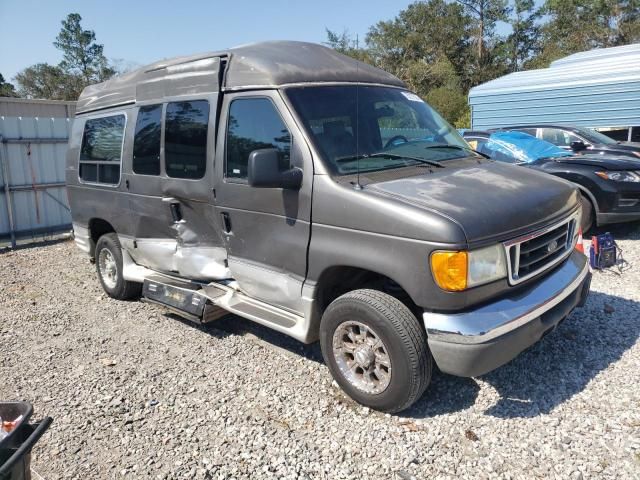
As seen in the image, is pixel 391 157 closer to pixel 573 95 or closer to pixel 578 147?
pixel 578 147

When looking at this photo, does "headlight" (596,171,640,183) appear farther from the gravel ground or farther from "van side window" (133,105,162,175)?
"van side window" (133,105,162,175)

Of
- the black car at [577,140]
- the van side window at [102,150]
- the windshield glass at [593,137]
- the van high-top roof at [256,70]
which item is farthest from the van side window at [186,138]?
the windshield glass at [593,137]

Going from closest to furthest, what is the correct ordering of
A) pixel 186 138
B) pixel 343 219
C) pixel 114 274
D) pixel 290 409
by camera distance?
pixel 343 219, pixel 290 409, pixel 186 138, pixel 114 274

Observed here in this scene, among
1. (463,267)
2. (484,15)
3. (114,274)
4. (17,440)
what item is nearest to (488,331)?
(463,267)

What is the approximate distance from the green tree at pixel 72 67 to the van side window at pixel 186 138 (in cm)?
5623

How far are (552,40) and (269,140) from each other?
42740mm

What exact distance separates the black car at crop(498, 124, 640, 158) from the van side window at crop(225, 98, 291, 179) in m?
7.24

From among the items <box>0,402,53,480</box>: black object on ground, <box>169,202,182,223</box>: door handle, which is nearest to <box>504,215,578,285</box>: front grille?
<box>0,402,53,480</box>: black object on ground

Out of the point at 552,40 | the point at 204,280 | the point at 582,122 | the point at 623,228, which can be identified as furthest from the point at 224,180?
the point at 552,40

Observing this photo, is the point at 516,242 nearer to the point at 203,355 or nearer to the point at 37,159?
the point at 203,355

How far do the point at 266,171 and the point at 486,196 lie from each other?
1407 mm

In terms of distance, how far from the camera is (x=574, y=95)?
1547 cm

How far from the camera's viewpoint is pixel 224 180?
160 inches

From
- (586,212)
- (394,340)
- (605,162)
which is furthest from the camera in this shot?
(605,162)
